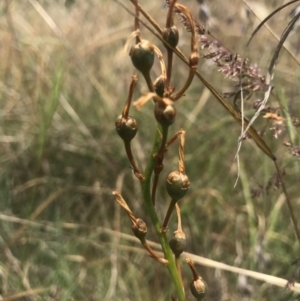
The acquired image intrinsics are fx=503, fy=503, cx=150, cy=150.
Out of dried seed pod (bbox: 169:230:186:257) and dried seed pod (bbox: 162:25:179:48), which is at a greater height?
dried seed pod (bbox: 162:25:179:48)

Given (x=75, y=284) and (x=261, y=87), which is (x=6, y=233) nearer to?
(x=75, y=284)

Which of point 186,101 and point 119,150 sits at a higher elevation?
point 186,101

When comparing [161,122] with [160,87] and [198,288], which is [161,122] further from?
[198,288]

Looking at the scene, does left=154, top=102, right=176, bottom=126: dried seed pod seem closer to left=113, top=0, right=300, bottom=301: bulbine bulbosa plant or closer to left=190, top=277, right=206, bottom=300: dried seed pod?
left=113, top=0, right=300, bottom=301: bulbine bulbosa plant

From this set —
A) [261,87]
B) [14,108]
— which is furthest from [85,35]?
[261,87]

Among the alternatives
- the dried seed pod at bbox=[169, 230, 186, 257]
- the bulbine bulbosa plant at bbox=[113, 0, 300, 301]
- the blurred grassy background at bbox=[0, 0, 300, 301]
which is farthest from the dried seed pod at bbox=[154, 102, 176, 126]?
the blurred grassy background at bbox=[0, 0, 300, 301]

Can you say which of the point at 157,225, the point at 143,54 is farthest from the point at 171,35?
the point at 157,225
